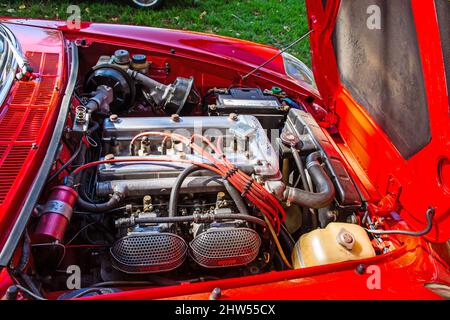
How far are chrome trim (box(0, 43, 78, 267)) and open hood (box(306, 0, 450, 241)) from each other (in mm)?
1377

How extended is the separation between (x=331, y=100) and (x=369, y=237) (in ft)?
2.85

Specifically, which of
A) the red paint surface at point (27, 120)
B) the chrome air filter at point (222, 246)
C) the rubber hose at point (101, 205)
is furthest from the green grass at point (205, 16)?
the rubber hose at point (101, 205)

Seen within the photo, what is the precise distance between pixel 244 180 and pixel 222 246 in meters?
0.29

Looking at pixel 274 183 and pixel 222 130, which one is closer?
pixel 274 183

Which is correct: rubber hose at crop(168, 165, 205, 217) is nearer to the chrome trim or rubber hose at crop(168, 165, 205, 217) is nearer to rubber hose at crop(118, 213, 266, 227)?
rubber hose at crop(118, 213, 266, 227)

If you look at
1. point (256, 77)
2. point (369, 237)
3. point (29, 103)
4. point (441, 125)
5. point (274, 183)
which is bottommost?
point (369, 237)

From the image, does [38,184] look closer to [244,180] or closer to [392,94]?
[244,180]

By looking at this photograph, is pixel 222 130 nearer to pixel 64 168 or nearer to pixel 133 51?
pixel 64 168

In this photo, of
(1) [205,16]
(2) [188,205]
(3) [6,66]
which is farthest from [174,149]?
(1) [205,16]

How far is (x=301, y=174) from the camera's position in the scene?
1.94 m

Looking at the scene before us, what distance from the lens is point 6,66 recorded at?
6.75 ft

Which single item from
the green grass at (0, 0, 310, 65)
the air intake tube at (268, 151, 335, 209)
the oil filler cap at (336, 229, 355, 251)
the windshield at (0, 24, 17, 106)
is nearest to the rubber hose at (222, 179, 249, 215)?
the air intake tube at (268, 151, 335, 209)

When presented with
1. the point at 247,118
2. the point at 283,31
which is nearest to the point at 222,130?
the point at 247,118

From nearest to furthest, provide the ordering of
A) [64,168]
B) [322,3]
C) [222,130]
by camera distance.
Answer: [64,168] < [222,130] < [322,3]
